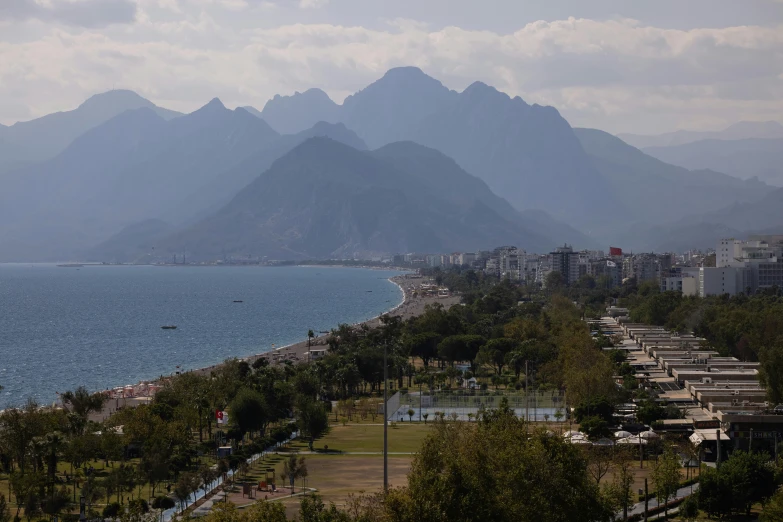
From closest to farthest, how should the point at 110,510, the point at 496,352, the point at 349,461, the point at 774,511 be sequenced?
the point at 774,511 → the point at 110,510 → the point at 349,461 → the point at 496,352

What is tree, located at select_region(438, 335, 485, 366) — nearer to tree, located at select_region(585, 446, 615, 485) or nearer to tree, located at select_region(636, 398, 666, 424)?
tree, located at select_region(636, 398, 666, 424)

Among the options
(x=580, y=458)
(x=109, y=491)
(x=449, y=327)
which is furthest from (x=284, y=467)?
(x=449, y=327)

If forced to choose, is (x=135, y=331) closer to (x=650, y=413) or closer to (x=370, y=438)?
(x=370, y=438)

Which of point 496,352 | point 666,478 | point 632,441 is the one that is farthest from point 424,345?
point 666,478

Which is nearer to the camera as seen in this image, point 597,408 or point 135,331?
point 597,408

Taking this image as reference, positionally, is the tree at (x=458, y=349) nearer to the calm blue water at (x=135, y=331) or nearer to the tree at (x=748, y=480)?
the calm blue water at (x=135, y=331)

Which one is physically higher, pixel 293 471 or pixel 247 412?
pixel 247 412

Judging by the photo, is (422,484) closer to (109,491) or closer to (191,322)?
(109,491)

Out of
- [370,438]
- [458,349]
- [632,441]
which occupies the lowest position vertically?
[370,438]
